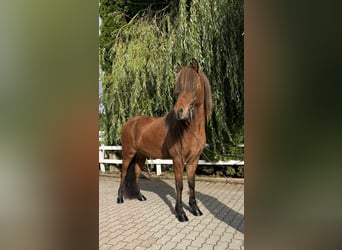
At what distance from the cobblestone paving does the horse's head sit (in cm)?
115

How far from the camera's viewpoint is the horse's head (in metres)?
2.89

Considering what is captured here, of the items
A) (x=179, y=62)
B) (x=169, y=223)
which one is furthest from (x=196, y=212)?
(x=179, y=62)

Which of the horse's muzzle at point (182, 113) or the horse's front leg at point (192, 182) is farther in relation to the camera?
the horse's front leg at point (192, 182)

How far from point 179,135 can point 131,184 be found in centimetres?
143

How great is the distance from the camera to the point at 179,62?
4973 millimetres

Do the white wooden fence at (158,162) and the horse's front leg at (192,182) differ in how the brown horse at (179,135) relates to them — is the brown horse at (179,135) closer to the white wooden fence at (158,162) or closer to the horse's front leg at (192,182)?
the horse's front leg at (192,182)

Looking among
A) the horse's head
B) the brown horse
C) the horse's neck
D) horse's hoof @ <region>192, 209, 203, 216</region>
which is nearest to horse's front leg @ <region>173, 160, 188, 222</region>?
the brown horse

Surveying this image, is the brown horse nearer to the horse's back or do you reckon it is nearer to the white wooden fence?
the horse's back

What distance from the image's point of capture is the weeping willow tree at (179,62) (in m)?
4.85

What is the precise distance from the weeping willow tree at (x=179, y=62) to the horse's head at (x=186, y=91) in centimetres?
200

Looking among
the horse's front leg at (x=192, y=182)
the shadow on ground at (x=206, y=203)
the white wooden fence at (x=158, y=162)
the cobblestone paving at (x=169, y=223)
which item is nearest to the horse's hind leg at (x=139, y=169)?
the cobblestone paving at (x=169, y=223)

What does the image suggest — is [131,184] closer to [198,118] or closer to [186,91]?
[198,118]
